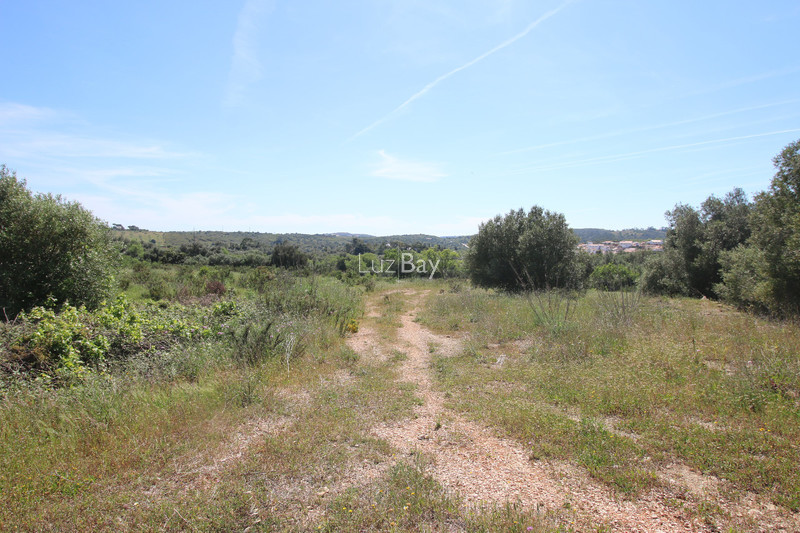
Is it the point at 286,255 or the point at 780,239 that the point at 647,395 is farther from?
the point at 286,255

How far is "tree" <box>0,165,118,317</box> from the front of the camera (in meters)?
9.20

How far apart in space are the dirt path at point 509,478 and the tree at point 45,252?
10.8m

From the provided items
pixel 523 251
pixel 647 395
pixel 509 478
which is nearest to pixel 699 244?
pixel 523 251

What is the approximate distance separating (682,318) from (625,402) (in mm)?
6140

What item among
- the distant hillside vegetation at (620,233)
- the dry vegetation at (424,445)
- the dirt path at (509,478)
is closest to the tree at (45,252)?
the dry vegetation at (424,445)

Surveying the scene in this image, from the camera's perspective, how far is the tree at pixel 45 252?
9.20 metres

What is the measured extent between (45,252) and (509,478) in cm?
1302

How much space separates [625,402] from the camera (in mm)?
4645

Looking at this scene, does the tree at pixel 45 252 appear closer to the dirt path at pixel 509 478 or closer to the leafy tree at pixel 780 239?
the dirt path at pixel 509 478

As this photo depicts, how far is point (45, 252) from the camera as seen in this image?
970 cm

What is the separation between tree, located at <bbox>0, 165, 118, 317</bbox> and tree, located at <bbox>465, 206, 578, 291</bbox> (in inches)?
699

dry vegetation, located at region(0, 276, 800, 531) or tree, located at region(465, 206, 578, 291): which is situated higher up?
tree, located at region(465, 206, 578, 291)

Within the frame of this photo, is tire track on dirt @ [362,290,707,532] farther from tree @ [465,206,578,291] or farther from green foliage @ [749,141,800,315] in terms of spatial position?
tree @ [465,206,578,291]

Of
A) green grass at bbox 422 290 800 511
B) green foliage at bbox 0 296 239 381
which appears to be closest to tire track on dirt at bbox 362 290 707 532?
green grass at bbox 422 290 800 511
